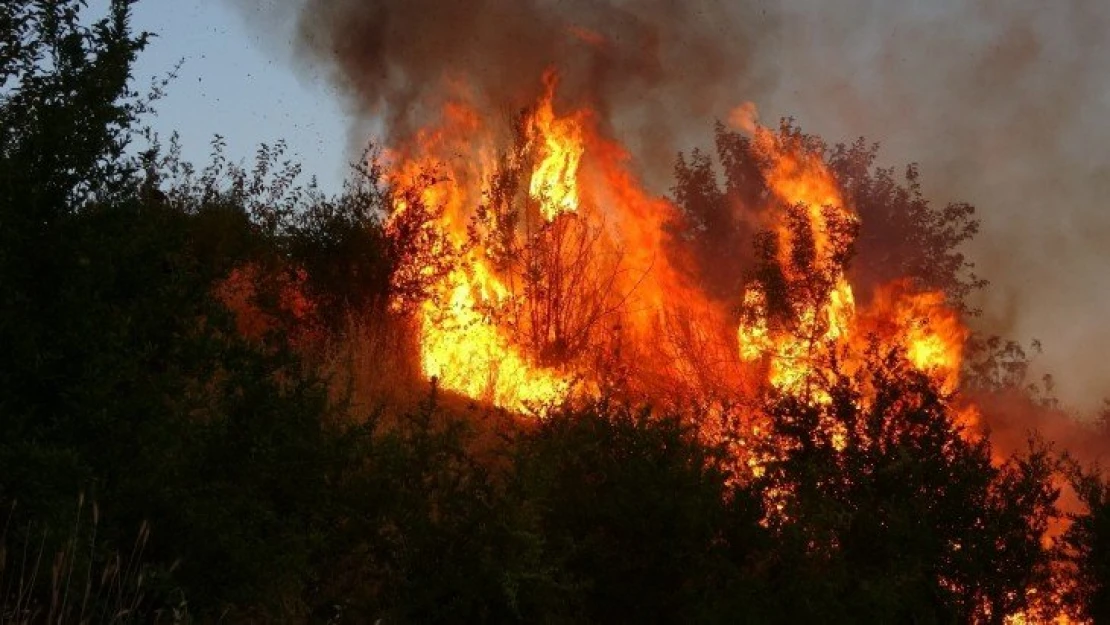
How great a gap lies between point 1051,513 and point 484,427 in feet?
25.8

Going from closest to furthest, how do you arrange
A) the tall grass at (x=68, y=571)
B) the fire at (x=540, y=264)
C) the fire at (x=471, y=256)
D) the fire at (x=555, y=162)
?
the tall grass at (x=68, y=571)
the fire at (x=471, y=256)
the fire at (x=540, y=264)
the fire at (x=555, y=162)

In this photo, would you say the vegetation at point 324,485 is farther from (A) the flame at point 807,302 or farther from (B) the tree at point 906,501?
(A) the flame at point 807,302

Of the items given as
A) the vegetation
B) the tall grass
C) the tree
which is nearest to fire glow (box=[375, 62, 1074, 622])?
the tree

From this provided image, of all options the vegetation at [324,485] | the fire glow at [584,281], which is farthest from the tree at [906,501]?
the fire glow at [584,281]

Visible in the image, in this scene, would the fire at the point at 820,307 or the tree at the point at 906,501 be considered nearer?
the tree at the point at 906,501

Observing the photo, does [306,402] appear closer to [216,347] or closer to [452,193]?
[216,347]

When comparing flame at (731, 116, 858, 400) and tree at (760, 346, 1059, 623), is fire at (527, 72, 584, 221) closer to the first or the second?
flame at (731, 116, 858, 400)

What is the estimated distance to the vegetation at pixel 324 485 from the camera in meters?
7.39

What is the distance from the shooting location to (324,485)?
8.99 meters

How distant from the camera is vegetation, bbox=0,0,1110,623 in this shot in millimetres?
7391

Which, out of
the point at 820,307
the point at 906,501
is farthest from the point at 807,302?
the point at 906,501

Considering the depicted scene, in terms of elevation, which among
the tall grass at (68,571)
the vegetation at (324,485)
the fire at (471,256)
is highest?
the fire at (471,256)

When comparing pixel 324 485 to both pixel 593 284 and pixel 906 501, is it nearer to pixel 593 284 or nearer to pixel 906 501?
pixel 906 501

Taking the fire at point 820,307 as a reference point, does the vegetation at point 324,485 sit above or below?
below
